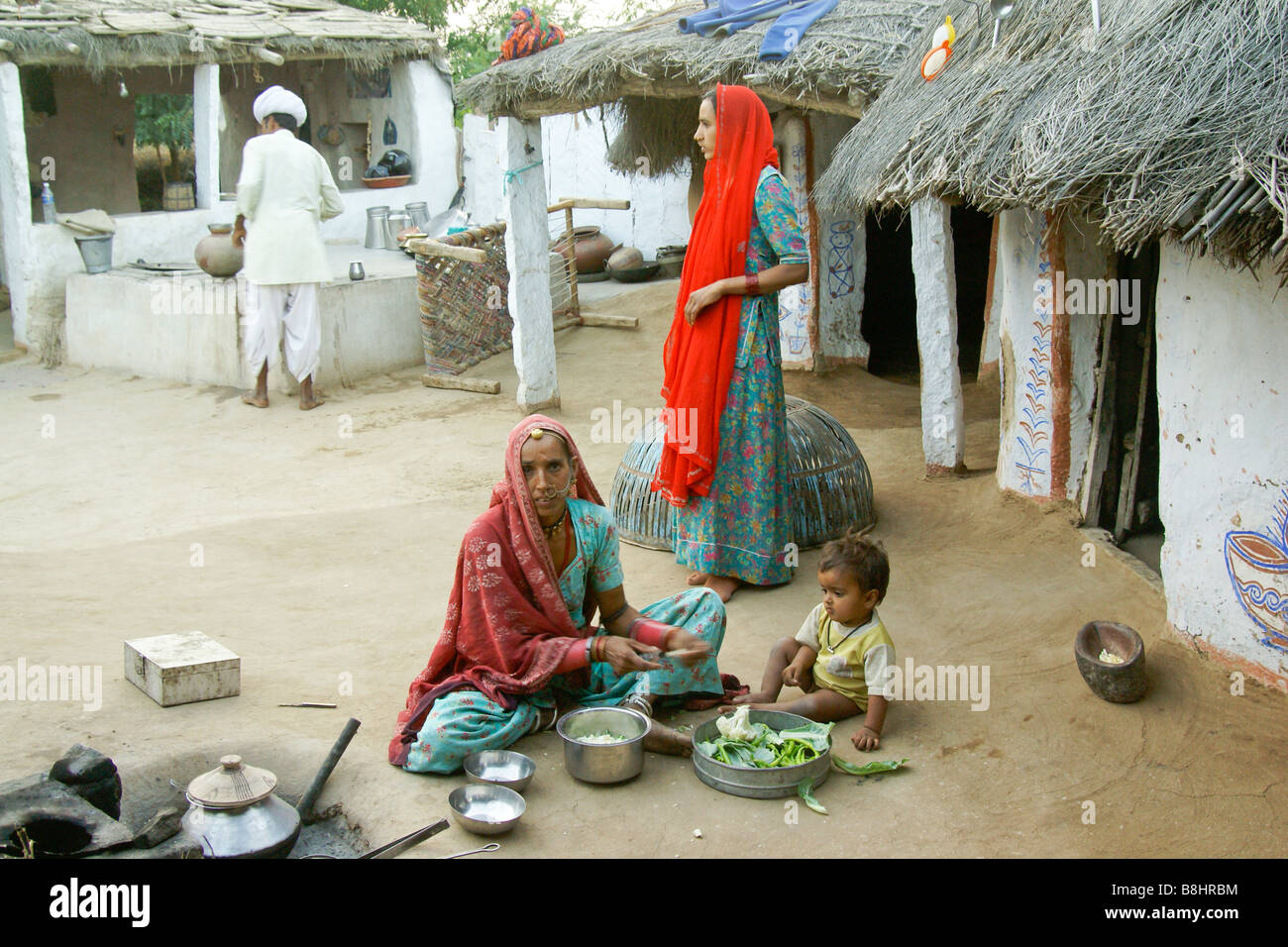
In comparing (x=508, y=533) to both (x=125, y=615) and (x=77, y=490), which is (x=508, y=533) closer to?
(x=125, y=615)

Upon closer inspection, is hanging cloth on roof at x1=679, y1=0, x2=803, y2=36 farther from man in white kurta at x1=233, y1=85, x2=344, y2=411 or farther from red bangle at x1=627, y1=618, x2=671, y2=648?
red bangle at x1=627, y1=618, x2=671, y2=648

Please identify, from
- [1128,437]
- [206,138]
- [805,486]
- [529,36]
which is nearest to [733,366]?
[805,486]

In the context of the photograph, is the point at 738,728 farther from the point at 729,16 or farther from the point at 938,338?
the point at 729,16

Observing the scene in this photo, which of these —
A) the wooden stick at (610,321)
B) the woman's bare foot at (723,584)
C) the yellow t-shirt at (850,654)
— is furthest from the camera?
the wooden stick at (610,321)

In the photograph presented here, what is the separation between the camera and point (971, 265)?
1134 centimetres

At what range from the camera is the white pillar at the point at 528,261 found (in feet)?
28.4

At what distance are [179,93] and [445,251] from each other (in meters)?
6.76

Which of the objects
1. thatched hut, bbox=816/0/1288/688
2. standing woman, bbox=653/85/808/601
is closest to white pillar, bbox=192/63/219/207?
thatched hut, bbox=816/0/1288/688

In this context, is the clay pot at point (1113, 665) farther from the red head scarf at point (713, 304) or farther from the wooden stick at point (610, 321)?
the wooden stick at point (610, 321)

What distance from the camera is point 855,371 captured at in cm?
949

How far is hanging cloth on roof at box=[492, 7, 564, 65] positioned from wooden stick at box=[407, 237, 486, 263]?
5.85ft

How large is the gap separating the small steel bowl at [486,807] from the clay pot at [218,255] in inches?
284

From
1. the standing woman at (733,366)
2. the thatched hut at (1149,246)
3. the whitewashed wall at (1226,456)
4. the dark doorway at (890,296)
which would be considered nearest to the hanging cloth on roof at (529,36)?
the thatched hut at (1149,246)
